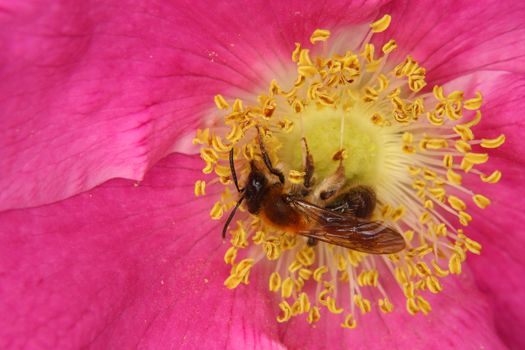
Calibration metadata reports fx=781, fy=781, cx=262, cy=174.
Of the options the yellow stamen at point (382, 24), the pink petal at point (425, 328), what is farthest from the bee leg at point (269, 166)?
the pink petal at point (425, 328)

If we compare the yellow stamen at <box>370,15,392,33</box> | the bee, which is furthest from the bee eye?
the yellow stamen at <box>370,15,392,33</box>

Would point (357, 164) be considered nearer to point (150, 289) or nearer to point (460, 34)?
point (460, 34)

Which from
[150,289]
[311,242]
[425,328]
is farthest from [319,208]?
[425,328]

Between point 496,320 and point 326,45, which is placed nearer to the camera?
point 326,45

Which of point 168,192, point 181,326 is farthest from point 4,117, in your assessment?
point 181,326

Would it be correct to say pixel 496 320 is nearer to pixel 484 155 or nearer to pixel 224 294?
pixel 484 155

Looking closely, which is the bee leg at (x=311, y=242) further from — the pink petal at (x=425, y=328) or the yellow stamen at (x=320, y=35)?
the yellow stamen at (x=320, y=35)

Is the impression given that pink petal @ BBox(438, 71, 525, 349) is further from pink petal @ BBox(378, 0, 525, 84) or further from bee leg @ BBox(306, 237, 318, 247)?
bee leg @ BBox(306, 237, 318, 247)
